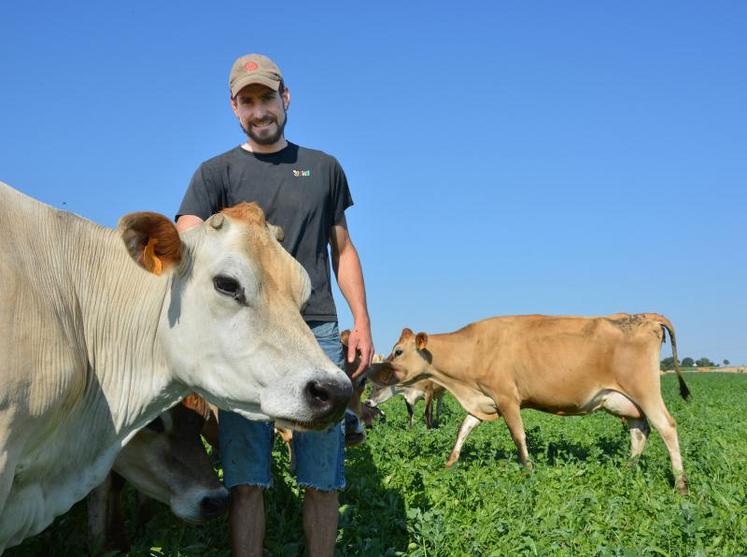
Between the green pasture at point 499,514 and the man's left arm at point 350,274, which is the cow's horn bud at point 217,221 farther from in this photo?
the green pasture at point 499,514

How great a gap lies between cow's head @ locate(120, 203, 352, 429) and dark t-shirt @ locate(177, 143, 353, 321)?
813 mm

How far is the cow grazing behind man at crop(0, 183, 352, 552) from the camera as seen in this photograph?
3.35 meters

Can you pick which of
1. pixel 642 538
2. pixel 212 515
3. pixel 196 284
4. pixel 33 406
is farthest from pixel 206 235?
pixel 642 538

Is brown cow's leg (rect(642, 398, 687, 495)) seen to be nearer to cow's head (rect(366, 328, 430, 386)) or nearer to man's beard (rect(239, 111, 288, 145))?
cow's head (rect(366, 328, 430, 386))

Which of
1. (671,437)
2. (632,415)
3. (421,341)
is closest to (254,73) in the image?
(671,437)

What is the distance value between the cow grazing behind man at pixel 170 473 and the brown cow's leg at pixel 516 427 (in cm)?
502

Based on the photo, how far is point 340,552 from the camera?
532 centimetres

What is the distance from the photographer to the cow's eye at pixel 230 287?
11.9 ft

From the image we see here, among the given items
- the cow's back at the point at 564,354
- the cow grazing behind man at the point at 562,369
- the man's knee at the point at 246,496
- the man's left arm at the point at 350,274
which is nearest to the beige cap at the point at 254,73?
the man's left arm at the point at 350,274

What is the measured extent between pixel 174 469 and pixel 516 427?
6486 mm

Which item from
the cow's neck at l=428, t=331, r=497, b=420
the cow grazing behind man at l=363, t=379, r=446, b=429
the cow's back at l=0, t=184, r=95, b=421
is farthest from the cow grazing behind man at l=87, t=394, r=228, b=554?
the cow grazing behind man at l=363, t=379, r=446, b=429

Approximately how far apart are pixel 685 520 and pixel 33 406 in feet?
15.1

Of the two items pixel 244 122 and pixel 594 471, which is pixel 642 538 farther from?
pixel 244 122

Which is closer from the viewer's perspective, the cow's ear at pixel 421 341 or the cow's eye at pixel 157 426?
the cow's eye at pixel 157 426
